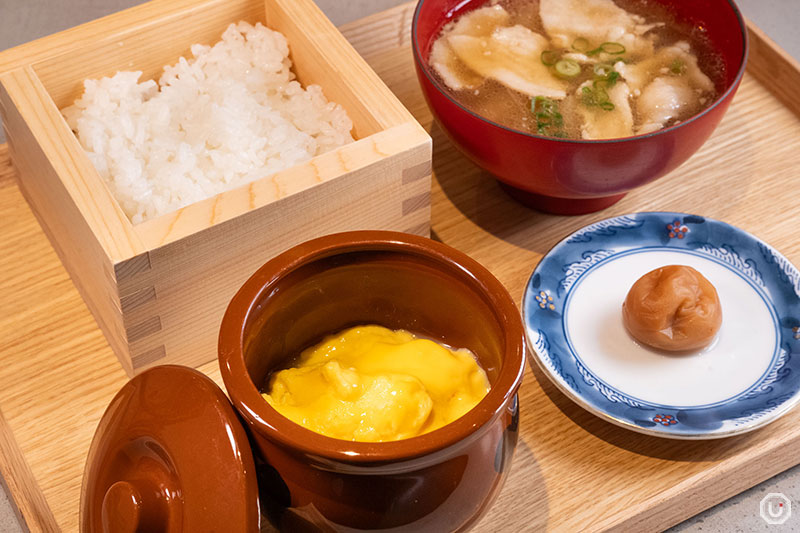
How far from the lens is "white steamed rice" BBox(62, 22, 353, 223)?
→ 4.20 ft

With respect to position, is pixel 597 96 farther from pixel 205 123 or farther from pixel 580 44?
pixel 205 123

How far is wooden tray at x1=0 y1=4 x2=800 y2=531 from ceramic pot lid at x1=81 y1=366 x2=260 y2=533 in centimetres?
21

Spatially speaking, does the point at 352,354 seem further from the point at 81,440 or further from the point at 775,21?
the point at 775,21

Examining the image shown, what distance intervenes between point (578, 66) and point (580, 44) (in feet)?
0.19

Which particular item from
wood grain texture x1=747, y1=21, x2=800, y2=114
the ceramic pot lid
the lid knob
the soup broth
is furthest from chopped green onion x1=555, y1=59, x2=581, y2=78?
the lid knob

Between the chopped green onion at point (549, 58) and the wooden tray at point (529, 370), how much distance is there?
0.69ft

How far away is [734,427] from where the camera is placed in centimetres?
113

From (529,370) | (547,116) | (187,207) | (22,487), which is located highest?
(187,207)

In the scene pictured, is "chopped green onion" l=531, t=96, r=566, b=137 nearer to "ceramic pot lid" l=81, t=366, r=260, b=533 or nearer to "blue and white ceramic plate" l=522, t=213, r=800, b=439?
"blue and white ceramic plate" l=522, t=213, r=800, b=439

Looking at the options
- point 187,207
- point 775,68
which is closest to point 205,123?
point 187,207

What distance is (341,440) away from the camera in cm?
88

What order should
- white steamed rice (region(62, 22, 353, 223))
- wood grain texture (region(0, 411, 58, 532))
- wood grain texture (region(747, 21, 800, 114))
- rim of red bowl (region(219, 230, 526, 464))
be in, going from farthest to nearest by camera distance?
1. wood grain texture (region(747, 21, 800, 114))
2. white steamed rice (region(62, 22, 353, 223))
3. wood grain texture (region(0, 411, 58, 532))
4. rim of red bowl (region(219, 230, 526, 464))

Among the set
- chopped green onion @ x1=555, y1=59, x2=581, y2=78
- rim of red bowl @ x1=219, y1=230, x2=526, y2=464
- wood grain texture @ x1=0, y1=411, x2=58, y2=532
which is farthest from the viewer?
chopped green onion @ x1=555, y1=59, x2=581, y2=78

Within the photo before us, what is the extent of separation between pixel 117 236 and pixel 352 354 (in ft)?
1.04
